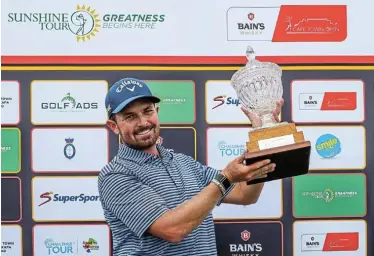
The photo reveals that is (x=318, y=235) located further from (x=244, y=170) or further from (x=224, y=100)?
(x=244, y=170)

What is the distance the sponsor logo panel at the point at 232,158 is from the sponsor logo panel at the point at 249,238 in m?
0.05

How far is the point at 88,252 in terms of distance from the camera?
92.6 inches

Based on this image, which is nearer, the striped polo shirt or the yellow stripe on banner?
the striped polo shirt

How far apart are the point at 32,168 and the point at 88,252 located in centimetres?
50

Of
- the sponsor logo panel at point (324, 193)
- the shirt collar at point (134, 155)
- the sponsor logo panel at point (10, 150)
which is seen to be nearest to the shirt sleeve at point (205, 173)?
the shirt collar at point (134, 155)

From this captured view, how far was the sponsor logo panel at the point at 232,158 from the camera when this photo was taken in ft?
7.74

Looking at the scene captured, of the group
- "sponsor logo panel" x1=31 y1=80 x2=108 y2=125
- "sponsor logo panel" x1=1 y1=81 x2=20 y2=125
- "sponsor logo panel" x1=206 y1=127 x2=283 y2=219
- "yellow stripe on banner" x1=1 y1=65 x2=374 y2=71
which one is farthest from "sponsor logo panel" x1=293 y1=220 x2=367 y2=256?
"sponsor logo panel" x1=1 y1=81 x2=20 y2=125

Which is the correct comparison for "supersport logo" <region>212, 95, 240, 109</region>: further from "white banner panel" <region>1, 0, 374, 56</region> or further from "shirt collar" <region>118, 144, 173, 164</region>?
→ "shirt collar" <region>118, 144, 173, 164</region>

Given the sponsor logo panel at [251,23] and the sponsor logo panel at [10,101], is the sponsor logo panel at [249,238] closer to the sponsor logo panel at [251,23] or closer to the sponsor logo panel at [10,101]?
the sponsor logo panel at [251,23]

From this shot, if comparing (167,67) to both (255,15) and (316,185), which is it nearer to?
(255,15)

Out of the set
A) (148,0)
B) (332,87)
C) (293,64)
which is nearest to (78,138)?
(148,0)

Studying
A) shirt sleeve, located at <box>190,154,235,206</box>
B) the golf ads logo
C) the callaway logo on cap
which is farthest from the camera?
the golf ads logo

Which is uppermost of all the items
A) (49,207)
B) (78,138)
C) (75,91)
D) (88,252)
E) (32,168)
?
(75,91)

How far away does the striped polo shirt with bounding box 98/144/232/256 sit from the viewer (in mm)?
1702
